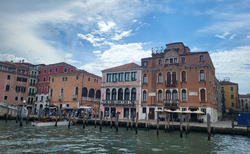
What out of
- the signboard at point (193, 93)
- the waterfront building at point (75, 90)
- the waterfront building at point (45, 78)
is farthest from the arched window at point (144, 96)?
the waterfront building at point (45, 78)

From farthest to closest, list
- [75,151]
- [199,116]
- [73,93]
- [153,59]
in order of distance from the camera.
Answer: [73,93]
[153,59]
[199,116]
[75,151]

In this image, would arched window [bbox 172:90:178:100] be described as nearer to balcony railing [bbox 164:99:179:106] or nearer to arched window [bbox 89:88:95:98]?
balcony railing [bbox 164:99:179:106]

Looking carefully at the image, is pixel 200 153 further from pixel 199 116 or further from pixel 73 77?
pixel 73 77

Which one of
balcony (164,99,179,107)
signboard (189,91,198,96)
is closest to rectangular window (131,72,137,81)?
balcony (164,99,179,107)

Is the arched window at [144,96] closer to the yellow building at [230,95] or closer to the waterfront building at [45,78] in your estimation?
the waterfront building at [45,78]

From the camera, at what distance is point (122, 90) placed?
35.6 m

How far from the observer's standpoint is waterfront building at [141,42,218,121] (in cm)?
2969

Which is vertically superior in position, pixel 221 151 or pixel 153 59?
pixel 153 59

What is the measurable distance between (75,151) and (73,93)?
2937 cm

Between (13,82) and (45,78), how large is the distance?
697 cm

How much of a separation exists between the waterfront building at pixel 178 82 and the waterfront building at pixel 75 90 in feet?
39.7

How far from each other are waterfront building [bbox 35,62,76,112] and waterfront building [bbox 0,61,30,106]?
3.06 metres

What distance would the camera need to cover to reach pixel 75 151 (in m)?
12.6

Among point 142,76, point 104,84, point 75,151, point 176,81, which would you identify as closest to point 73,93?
point 104,84
